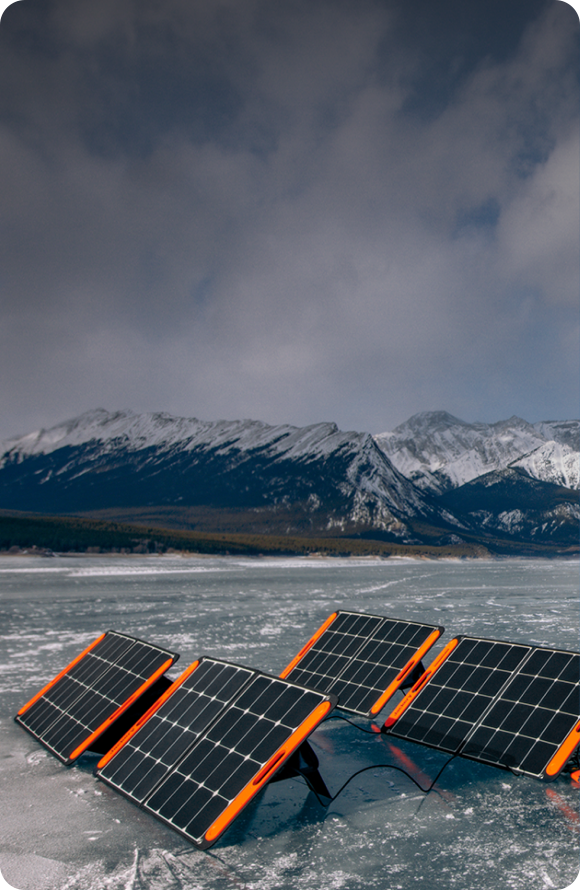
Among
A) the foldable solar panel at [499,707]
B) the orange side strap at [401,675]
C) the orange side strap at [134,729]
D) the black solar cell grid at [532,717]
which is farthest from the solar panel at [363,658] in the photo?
the orange side strap at [134,729]

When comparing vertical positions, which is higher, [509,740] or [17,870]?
[509,740]

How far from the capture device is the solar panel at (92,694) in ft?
28.1

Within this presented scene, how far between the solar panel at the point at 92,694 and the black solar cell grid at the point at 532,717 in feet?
15.7

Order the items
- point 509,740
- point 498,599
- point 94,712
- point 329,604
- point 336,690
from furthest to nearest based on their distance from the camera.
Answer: point 498,599 < point 329,604 < point 336,690 < point 94,712 < point 509,740

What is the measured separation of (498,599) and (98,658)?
30015mm

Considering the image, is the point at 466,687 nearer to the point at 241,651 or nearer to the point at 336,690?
the point at 336,690

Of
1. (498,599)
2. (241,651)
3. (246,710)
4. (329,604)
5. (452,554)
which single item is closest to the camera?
(246,710)

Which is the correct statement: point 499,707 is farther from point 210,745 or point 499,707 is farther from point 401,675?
point 210,745

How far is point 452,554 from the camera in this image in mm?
197875

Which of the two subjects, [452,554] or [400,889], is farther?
[452,554]

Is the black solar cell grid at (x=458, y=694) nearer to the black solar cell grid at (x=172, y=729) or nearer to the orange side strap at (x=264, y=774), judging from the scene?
the orange side strap at (x=264, y=774)

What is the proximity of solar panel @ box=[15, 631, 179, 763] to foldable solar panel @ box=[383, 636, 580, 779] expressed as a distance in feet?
13.3

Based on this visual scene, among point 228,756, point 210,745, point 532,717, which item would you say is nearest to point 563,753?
point 532,717

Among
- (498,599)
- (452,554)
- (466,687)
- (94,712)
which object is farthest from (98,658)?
(452,554)
